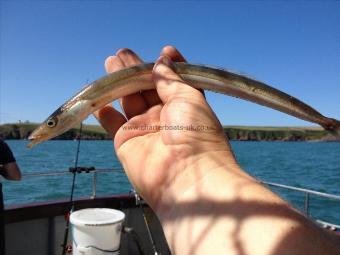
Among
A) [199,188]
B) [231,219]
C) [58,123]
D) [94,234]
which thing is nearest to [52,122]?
[58,123]

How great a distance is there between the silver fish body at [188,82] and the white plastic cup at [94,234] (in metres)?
1.42

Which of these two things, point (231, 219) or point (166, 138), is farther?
point (166, 138)

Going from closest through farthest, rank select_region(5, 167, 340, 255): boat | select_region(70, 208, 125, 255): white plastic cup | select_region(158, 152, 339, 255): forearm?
select_region(158, 152, 339, 255): forearm < select_region(70, 208, 125, 255): white plastic cup < select_region(5, 167, 340, 255): boat

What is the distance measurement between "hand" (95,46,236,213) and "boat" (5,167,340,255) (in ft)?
10.1

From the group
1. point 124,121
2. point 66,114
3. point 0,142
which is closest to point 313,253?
point 124,121

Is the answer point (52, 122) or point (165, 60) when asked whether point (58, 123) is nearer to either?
point (52, 122)

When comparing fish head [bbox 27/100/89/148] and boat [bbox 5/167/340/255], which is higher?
fish head [bbox 27/100/89/148]

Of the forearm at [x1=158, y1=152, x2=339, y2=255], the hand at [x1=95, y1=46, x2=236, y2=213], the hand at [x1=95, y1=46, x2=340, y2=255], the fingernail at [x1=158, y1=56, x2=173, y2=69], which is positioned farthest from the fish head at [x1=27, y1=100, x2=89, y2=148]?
the forearm at [x1=158, y1=152, x2=339, y2=255]

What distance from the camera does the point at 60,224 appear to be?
610 cm

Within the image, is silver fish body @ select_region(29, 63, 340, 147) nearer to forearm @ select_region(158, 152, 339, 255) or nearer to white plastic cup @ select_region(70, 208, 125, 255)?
white plastic cup @ select_region(70, 208, 125, 255)

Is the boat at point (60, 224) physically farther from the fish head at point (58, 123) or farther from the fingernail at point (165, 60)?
the fingernail at point (165, 60)

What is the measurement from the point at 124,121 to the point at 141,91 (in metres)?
0.47

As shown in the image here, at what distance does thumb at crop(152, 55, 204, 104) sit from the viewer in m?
2.60

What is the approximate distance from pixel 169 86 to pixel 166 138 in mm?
661
